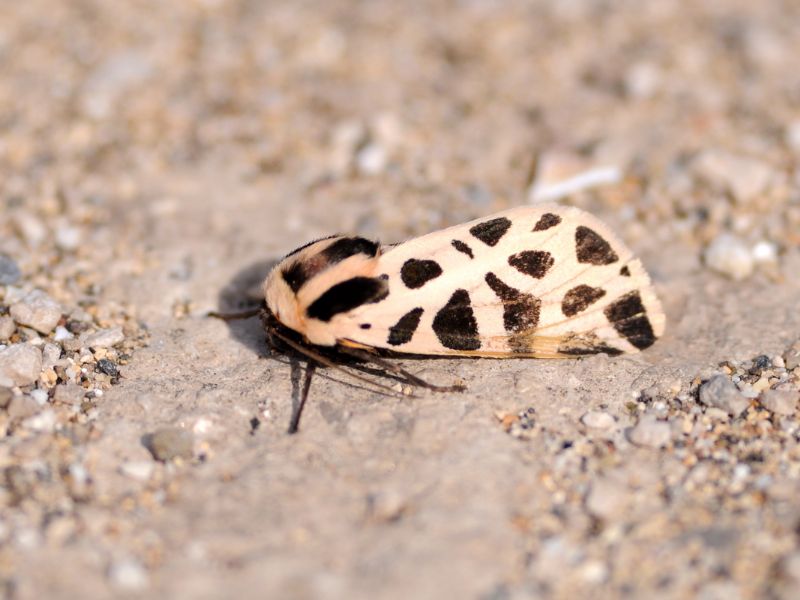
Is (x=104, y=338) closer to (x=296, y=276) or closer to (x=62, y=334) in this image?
(x=62, y=334)

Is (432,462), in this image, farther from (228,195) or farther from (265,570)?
(228,195)

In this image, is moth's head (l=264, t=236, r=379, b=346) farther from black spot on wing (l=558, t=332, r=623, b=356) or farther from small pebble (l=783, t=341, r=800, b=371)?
small pebble (l=783, t=341, r=800, b=371)

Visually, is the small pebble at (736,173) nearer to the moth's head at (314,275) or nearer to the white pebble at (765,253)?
the white pebble at (765,253)

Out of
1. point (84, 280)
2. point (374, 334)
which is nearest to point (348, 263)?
point (374, 334)

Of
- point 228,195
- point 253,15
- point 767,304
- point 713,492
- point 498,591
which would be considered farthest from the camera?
point 253,15

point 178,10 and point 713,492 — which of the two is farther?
point 178,10

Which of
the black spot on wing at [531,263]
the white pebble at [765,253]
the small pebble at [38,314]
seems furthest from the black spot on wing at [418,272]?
the white pebble at [765,253]

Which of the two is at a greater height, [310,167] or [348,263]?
[348,263]
